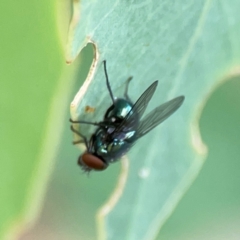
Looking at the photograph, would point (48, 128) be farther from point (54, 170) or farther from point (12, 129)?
point (54, 170)

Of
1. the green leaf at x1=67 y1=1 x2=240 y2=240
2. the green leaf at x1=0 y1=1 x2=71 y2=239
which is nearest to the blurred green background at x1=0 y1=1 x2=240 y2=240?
the green leaf at x1=0 y1=1 x2=71 y2=239

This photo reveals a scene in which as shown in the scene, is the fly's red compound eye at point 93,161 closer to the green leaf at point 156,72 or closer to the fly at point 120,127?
the fly at point 120,127

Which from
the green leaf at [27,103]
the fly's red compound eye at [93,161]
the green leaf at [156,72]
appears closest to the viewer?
the green leaf at [156,72]

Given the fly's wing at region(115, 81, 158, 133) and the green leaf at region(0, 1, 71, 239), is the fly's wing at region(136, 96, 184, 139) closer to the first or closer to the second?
the fly's wing at region(115, 81, 158, 133)

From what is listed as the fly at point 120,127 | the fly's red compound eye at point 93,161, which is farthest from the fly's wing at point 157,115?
the fly's red compound eye at point 93,161

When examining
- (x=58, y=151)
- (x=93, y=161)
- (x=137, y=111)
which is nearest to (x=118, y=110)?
(x=137, y=111)
